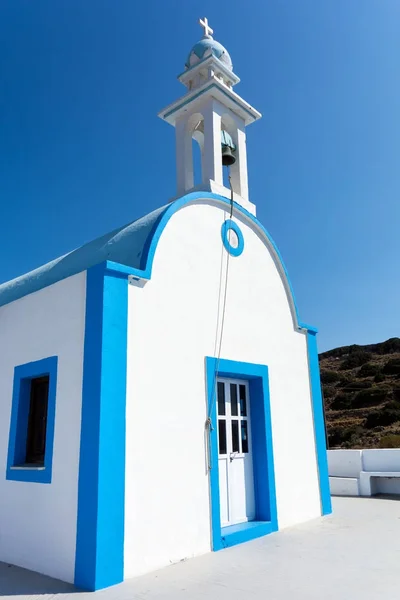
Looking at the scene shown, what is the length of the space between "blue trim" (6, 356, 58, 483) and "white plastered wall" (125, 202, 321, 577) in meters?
0.89

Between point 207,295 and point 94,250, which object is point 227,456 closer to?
point 207,295

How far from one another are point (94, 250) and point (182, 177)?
267 centimetres

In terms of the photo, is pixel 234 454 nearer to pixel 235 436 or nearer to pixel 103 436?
pixel 235 436

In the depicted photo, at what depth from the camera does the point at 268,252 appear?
7.88m

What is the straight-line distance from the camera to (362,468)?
10.1 meters

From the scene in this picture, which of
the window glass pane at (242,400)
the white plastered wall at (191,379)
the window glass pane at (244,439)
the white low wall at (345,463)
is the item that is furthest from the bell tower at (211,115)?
the white low wall at (345,463)

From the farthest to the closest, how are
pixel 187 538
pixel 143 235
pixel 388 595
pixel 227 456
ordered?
pixel 227 456 < pixel 143 235 < pixel 187 538 < pixel 388 595

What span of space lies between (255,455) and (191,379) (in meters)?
1.85

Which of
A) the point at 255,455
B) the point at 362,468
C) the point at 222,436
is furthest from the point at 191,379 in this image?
the point at 362,468

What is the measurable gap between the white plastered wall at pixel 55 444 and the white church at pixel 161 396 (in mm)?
19

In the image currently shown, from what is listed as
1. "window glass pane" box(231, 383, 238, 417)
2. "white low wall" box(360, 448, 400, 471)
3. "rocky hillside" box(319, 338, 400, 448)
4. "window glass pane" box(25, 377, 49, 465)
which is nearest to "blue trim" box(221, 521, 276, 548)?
"window glass pane" box(231, 383, 238, 417)

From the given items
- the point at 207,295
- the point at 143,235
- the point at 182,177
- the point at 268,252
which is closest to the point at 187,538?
the point at 207,295

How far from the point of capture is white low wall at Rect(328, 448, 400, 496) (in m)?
9.61

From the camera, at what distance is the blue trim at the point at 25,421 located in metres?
4.95
